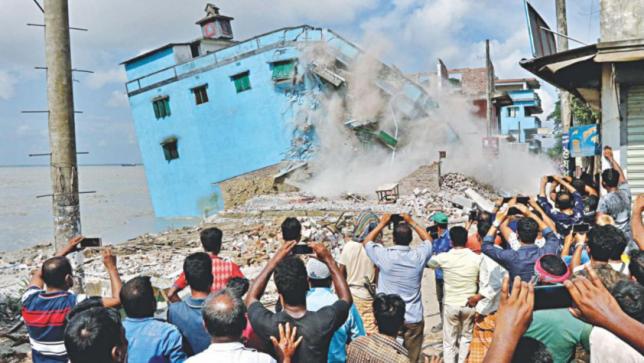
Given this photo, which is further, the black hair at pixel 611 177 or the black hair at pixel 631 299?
the black hair at pixel 611 177

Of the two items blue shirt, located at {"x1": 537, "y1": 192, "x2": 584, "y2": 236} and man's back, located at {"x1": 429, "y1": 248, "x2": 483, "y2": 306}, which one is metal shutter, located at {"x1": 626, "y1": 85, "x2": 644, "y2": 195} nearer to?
blue shirt, located at {"x1": 537, "y1": 192, "x2": 584, "y2": 236}

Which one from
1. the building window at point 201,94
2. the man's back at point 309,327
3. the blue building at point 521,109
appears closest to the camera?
the man's back at point 309,327

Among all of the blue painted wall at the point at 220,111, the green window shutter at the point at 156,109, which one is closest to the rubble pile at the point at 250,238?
the blue painted wall at the point at 220,111

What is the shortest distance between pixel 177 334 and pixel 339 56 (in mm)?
23987

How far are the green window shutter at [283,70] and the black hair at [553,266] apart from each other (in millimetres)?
23073

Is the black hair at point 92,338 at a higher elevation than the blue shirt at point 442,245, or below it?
higher

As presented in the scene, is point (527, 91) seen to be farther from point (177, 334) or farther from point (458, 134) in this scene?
point (177, 334)

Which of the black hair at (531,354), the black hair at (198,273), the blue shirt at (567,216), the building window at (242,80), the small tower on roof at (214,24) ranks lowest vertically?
the blue shirt at (567,216)

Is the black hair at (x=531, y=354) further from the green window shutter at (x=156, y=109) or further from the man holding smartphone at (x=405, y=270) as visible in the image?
the green window shutter at (x=156, y=109)

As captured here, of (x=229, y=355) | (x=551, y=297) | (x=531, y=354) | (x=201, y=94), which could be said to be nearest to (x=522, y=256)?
(x=531, y=354)

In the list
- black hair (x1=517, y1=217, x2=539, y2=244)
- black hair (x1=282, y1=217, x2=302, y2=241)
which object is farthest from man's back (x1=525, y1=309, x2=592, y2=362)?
black hair (x1=282, y1=217, x2=302, y2=241)

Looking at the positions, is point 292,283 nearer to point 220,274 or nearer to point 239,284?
point 239,284

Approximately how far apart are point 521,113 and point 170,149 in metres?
40.1

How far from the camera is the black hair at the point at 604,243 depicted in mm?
3354
